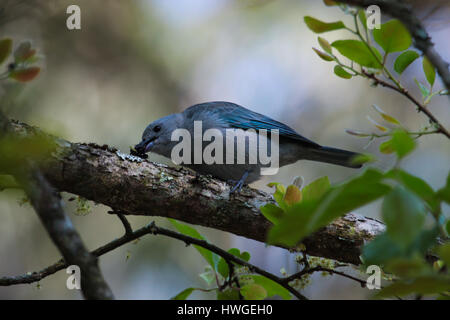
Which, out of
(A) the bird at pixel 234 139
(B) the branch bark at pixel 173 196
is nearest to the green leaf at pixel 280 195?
(B) the branch bark at pixel 173 196

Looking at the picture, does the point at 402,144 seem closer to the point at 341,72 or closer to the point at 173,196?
the point at 341,72

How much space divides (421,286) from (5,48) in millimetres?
1497

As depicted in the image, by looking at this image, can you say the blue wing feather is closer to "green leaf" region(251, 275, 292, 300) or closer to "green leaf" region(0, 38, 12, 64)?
"green leaf" region(251, 275, 292, 300)

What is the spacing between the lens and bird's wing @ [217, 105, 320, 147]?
213 inches

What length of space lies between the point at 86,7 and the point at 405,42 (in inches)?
290

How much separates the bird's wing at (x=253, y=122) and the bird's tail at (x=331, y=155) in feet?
0.32

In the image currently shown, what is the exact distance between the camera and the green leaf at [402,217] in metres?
0.96

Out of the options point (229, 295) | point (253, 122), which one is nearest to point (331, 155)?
point (253, 122)

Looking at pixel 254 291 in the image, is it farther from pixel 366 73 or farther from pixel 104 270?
pixel 104 270

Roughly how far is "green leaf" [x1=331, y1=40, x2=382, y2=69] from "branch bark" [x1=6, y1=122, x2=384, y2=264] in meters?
1.75

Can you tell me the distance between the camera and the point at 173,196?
3.38 meters

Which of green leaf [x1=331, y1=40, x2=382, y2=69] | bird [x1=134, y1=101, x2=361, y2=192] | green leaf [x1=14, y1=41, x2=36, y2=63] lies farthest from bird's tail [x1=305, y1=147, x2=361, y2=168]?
green leaf [x1=14, y1=41, x2=36, y2=63]

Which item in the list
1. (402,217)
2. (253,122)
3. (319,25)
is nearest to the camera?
(402,217)

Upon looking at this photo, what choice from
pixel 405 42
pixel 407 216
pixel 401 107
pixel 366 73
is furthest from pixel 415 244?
pixel 401 107
